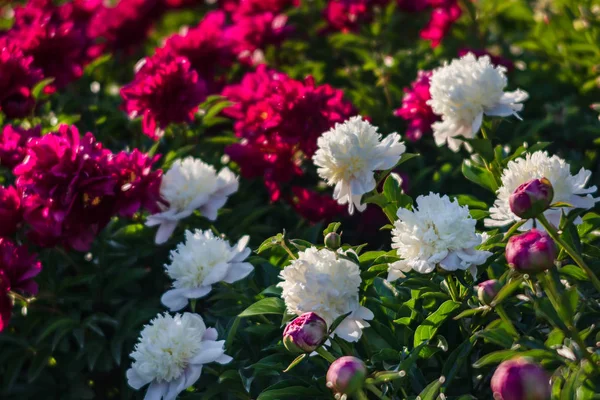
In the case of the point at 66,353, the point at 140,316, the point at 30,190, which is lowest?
the point at 66,353

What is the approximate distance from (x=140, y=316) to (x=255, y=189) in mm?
668

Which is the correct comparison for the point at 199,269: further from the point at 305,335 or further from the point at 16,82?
the point at 16,82

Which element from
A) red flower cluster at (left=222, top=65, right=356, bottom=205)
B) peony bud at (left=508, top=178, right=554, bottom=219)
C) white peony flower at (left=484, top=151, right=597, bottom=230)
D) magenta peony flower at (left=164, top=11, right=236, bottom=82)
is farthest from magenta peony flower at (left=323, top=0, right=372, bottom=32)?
peony bud at (left=508, top=178, right=554, bottom=219)

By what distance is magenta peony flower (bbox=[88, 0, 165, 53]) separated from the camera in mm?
3303

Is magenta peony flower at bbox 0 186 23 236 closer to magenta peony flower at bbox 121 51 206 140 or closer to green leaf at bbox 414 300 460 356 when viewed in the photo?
magenta peony flower at bbox 121 51 206 140

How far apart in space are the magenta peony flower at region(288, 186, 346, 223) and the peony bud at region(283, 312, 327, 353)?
0.85 metres

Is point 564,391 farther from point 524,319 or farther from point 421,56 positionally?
point 421,56

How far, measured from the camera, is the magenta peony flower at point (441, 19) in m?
2.85

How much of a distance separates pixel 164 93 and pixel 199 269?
62 cm

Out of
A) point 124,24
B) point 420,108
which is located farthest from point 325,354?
point 124,24

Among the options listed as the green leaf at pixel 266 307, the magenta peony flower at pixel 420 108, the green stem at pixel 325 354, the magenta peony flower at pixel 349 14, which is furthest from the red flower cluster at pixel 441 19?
the green stem at pixel 325 354

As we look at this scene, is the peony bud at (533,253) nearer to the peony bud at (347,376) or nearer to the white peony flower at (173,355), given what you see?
the peony bud at (347,376)

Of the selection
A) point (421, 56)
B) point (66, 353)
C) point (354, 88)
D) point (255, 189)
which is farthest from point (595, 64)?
point (66, 353)

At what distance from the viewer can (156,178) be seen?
1.90 metres
